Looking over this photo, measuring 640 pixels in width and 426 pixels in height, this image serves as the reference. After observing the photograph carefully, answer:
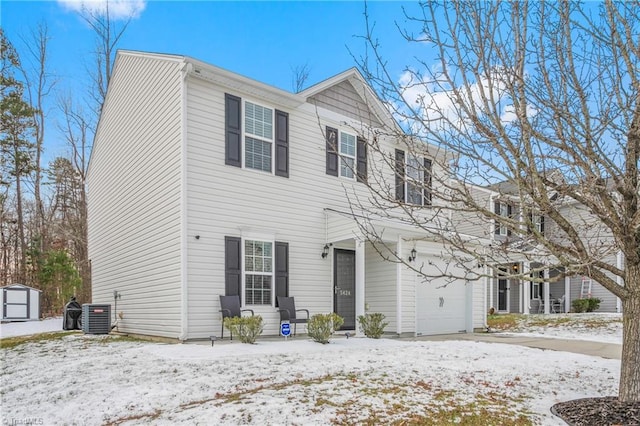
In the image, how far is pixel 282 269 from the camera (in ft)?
33.1

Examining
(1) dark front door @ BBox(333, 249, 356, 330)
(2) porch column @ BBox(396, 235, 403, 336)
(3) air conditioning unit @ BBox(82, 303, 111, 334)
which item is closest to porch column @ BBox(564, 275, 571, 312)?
(2) porch column @ BBox(396, 235, 403, 336)

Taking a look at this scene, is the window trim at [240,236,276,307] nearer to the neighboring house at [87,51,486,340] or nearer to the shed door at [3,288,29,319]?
the neighboring house at [87,51,486,340]

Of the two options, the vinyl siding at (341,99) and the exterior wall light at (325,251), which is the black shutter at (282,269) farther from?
the vinyl siding at (341,99)

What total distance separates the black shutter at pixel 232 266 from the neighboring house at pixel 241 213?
0.02 meters

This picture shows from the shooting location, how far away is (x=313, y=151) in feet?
36.7

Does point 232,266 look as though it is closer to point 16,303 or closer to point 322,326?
point 322,326

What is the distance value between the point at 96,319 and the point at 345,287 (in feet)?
19.9

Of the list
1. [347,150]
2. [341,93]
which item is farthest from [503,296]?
[341,93]

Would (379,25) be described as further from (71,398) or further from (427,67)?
(71,398)

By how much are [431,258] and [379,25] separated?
8.40 m

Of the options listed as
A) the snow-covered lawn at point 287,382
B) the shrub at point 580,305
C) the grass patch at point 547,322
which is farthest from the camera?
the shrub at point 580,305

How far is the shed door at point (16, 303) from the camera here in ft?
56.7

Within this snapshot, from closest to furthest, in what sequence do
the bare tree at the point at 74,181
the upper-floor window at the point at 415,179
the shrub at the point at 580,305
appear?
the upper-floor window at the point at 415,179 → the shrub at the point at 580,305 → the bare tree at the point at 74,181

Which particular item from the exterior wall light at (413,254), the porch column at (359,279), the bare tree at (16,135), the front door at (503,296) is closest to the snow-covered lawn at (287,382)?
the porch column at (359,279)
